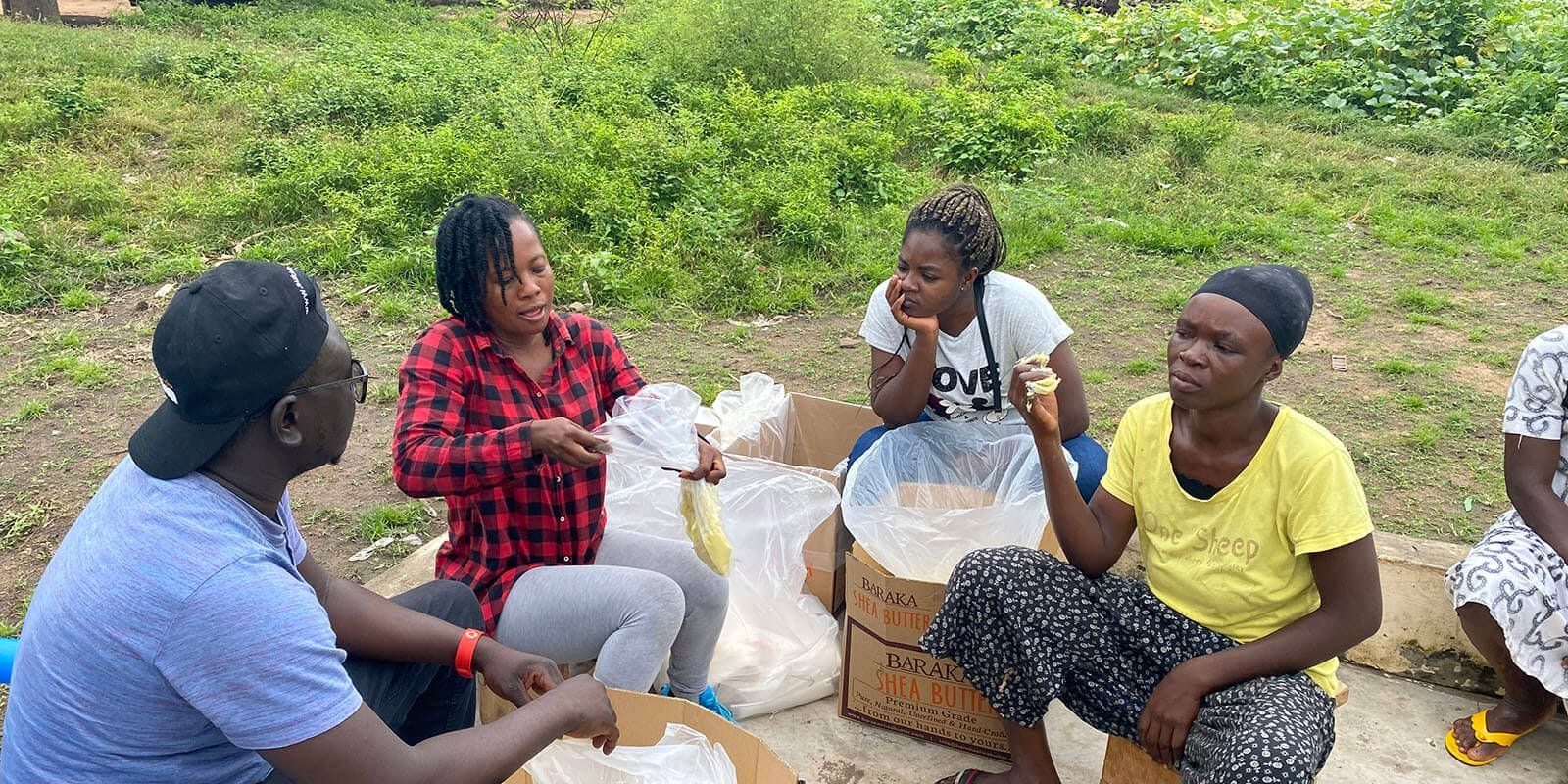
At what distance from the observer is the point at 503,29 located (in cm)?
1280

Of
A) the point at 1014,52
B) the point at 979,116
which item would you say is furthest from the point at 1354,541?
the point at 1014,52

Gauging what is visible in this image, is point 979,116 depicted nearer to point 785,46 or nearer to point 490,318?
point 785,46

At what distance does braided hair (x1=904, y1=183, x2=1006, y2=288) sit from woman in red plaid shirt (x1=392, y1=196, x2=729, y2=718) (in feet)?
2.93

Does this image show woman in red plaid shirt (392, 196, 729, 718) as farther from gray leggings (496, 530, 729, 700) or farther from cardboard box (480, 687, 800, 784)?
cardboard box (480, 687, 800, 784)

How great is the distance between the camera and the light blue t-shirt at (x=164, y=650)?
1.61 m

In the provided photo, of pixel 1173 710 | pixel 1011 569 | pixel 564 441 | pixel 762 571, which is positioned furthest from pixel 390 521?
pixel 1173 710

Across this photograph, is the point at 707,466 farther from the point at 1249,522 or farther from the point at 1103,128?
the point at 1103,128

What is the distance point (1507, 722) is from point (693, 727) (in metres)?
2.03

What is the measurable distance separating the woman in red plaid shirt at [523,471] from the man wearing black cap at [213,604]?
1.91 ft

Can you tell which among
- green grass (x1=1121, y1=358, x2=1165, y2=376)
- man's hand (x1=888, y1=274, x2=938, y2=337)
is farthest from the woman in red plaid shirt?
green grass (x1=1121, y1=358, x2=1165, y2=376)

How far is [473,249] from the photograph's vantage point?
2.58m

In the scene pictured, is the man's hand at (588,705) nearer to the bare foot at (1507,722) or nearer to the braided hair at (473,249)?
the braided hair at (473,249)

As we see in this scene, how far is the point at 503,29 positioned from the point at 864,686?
37.6ft

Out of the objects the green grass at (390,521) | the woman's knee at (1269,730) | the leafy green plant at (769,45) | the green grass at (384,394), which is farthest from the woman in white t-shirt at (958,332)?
the leafy green plant at (769,45)
